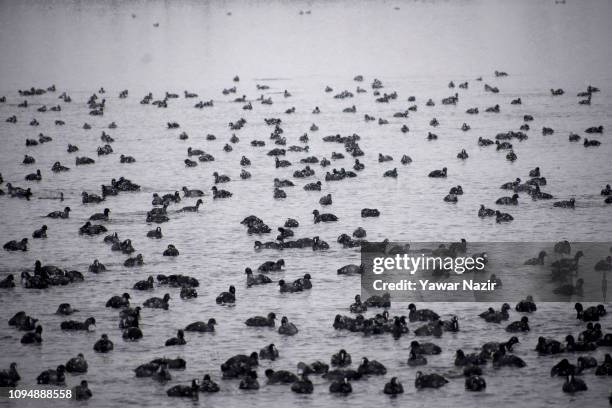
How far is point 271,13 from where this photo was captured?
178 metres

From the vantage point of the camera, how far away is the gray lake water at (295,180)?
101 ft

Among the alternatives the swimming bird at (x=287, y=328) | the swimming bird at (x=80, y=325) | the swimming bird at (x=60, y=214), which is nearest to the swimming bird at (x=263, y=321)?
the swimming bird at (x=287, y=328)

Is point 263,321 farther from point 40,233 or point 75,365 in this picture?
point 40,233

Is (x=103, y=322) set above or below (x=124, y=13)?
below

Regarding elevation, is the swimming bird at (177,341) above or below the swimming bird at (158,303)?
below

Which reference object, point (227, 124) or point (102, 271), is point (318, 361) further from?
point (227, 124)

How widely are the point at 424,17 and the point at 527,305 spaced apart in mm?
129335

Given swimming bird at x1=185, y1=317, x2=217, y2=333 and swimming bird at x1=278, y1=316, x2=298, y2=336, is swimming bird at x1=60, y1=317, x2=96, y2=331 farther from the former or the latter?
swimming bird at x1=278, y1=316, x2=298, y2=336

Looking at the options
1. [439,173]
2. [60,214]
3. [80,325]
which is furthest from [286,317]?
[439,173]

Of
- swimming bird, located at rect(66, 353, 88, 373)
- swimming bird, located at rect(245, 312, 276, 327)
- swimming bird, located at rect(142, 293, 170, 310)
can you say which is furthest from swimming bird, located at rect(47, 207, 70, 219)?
swimming bird, located at rect(66, 353, 88, 373)

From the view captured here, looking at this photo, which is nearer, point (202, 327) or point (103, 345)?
point (103, 345)

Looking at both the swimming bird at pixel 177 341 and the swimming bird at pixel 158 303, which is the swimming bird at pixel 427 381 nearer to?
the swimming bird at pixel 177 341

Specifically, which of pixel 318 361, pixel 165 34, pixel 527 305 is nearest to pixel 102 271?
pixel 318 361

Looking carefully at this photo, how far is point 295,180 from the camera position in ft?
178
